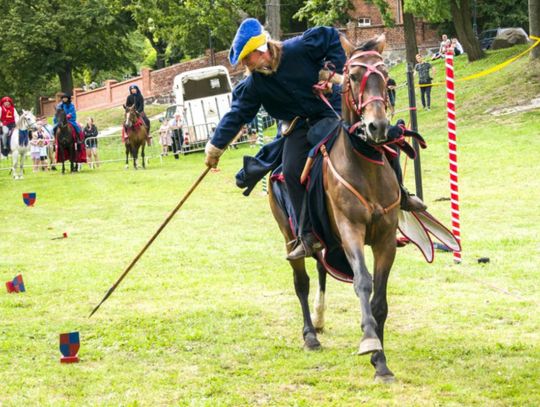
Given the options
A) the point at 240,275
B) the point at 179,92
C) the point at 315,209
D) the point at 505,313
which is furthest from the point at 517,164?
the point at 179,92

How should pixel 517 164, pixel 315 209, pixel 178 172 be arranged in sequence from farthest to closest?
1. pixel 178 172
2. pixel 517 164
3. pixel 315 209

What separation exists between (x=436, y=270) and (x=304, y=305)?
3.40 metres

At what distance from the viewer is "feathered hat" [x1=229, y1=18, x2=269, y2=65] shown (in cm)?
764

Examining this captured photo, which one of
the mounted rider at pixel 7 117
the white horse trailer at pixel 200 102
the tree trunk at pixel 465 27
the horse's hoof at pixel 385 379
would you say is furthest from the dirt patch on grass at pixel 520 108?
the horse's hoof at pixel 385 379

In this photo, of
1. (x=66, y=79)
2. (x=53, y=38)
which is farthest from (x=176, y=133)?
(x=66, y=79)

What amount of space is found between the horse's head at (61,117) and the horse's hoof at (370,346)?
24897 millimetres

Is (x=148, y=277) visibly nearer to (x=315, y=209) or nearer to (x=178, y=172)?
(x=315, y=209)

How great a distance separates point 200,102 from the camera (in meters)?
38.8

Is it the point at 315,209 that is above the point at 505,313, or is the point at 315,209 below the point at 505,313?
above

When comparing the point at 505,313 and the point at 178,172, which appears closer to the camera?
the point at 505,313

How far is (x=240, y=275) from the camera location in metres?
12.1

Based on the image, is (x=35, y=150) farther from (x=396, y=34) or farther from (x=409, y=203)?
(x=396, y=34)

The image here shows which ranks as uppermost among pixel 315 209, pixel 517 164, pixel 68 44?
pixel 68 44

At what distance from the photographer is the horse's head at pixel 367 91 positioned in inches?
258
